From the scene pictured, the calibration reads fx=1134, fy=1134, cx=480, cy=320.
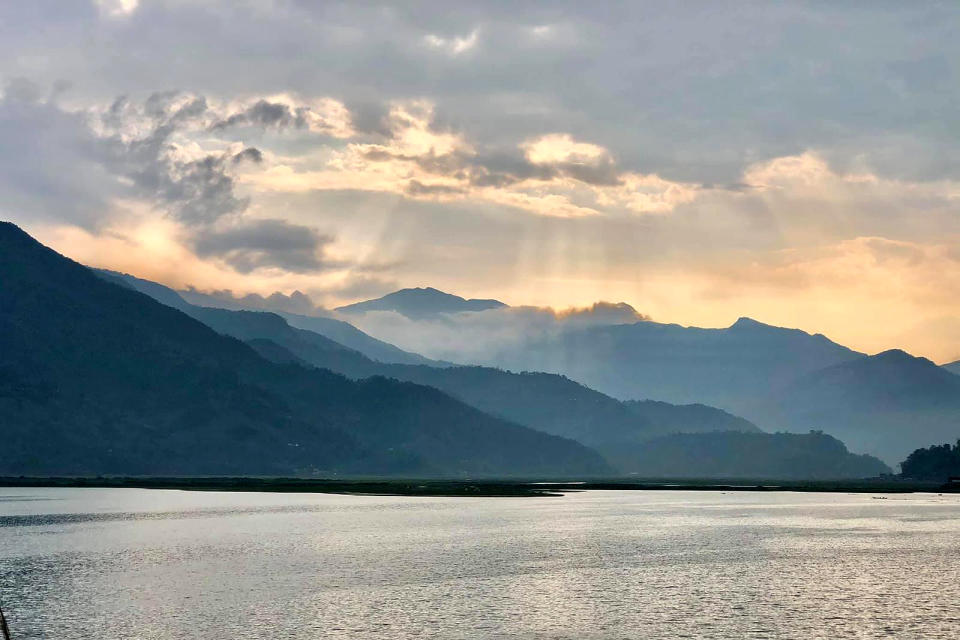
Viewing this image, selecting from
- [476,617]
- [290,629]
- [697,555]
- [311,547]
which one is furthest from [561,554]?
[290,629]

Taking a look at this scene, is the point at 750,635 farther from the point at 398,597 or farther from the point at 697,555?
the point at 697,555

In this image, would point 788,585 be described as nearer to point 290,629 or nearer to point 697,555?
point 697,555

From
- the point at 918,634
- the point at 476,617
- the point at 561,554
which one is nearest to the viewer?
the point at 918,634

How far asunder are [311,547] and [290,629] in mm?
68371

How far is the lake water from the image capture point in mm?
85688

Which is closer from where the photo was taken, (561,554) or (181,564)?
(181,564)

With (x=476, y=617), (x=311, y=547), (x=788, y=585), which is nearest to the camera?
→ (x=476, y=617)

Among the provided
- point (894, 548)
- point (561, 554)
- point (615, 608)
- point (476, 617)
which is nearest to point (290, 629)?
point (476, 617)

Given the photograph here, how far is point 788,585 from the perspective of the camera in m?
112

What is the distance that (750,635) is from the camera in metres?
81.7

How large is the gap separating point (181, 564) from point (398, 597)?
39778 millimetres

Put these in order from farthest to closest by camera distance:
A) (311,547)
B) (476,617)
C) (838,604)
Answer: (311,547) → (838,604) → (476,617)

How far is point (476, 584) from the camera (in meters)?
112

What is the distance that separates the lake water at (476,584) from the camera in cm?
8569
